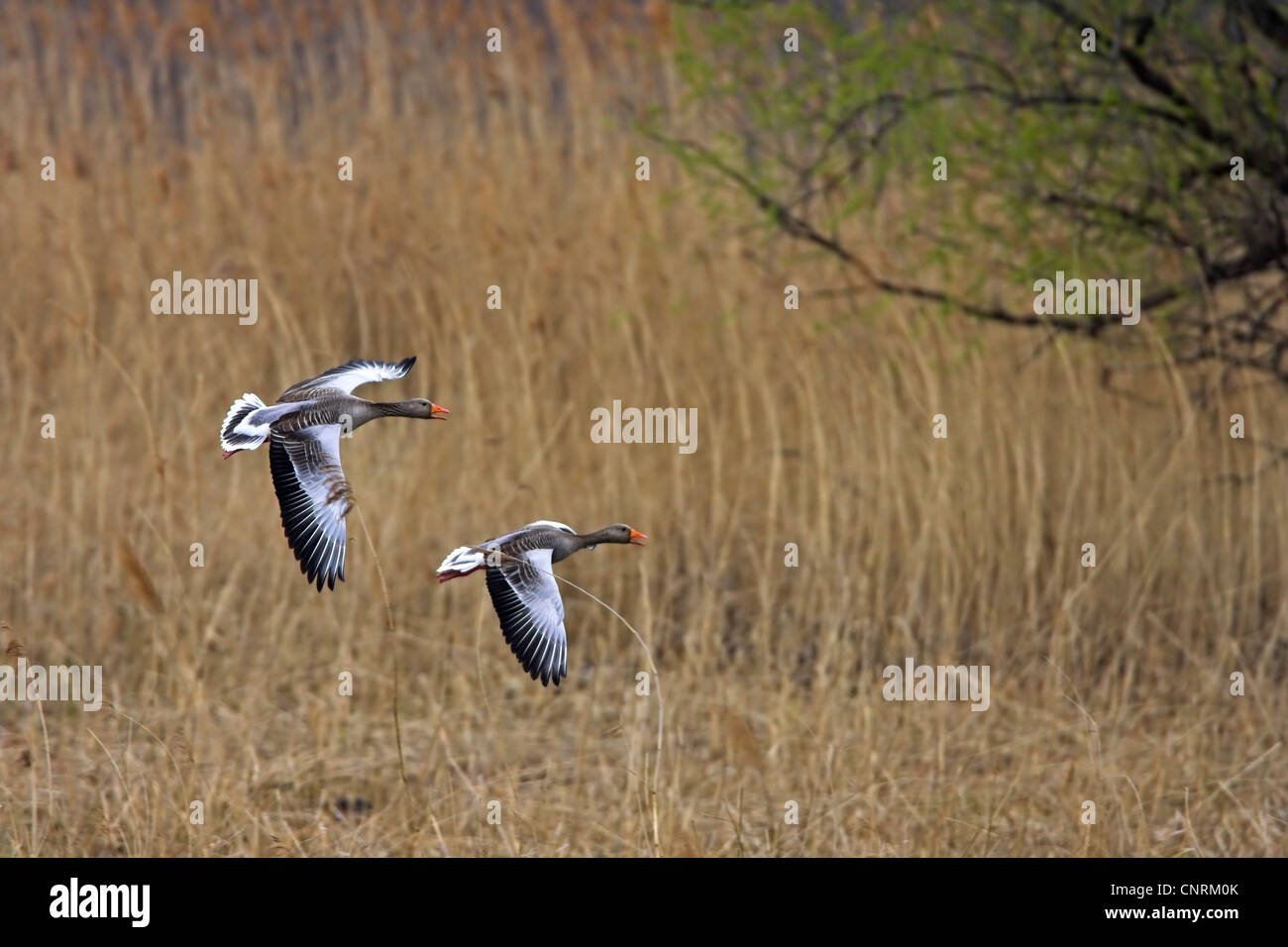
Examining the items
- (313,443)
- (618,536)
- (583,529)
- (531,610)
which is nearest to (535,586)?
(531,610)

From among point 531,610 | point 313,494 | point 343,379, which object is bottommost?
point 531,610

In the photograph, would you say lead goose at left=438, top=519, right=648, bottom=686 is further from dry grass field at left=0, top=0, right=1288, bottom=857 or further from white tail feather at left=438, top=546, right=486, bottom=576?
dry grass field at left=0, top=0, right=1288, bottom=857

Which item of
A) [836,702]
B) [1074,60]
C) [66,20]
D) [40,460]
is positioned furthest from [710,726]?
[66,20]

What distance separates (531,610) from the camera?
1425 millimetres

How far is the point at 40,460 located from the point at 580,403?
232cm

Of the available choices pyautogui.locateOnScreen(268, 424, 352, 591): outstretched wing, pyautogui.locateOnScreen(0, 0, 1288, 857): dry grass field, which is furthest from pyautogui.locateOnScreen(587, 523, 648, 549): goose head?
pyautogui.locateOnScreen(0, 0, 1288, 857): dry grass field

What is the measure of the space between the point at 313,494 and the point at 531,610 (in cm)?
24

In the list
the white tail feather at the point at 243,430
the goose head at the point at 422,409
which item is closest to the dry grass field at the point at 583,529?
the white tail feather at the point at 243,430

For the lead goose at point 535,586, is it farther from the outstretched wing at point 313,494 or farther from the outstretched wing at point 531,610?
the outstretched wing at point 313,494

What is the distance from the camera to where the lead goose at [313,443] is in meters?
1.32

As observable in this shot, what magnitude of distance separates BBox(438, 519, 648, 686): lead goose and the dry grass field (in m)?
1.23

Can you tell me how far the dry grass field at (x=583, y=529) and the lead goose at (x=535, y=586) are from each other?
1229 mm

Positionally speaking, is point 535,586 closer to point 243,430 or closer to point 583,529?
point 243,430

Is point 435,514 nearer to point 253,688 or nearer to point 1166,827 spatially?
point 253,688
